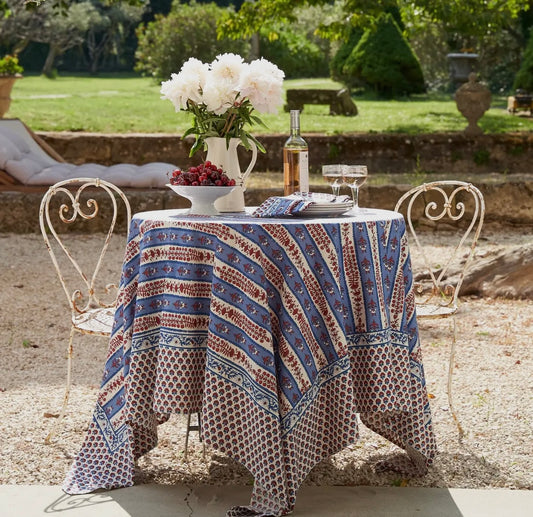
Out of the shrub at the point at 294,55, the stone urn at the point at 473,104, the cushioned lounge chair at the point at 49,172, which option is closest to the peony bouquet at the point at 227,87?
the cushioned lounge chair at the point at 49,172

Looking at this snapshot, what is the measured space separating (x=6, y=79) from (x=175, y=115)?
499cm

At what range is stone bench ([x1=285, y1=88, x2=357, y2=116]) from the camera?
50.9ft

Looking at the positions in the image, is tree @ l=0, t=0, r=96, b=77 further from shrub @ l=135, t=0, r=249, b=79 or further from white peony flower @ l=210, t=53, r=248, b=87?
white peony flower @ l=210, t=53, r=248, b=87

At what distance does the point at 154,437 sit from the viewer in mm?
3320

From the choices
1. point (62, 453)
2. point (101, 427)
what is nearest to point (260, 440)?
point (101, 427)

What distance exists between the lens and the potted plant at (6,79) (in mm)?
10961

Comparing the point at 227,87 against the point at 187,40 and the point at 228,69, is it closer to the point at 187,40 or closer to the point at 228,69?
the point at 228,69

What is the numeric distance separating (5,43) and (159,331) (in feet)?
89.8

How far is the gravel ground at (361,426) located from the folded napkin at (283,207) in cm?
89

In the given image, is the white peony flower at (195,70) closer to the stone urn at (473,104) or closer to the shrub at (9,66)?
the stone urn at (473,104)

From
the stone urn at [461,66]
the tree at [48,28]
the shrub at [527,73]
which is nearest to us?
the shrub at [527,73]

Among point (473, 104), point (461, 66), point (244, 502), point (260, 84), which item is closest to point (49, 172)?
point (473, 104)

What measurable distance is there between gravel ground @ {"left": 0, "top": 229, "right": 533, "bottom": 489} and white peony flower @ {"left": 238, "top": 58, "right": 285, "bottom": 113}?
1.24 metres

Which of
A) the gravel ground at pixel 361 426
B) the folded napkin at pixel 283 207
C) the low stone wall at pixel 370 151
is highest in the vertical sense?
the folded napkin at pixel 283 207
